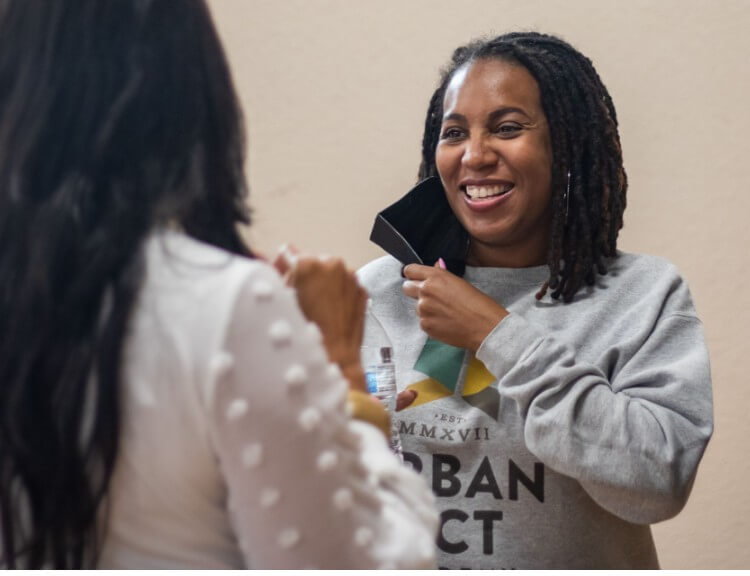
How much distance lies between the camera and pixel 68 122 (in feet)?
1.78

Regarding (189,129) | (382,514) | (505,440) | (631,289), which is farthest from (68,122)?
(631,289)

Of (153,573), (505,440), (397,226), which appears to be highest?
(397,226)

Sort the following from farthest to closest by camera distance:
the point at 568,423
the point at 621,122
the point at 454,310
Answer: the point at 621,122 → the point at 454,310 → the point at 568,423

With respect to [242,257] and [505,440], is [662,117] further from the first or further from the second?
[242,257]

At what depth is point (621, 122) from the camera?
1862mm

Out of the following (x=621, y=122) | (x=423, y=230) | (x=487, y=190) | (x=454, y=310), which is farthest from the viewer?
(x=621, y=122)

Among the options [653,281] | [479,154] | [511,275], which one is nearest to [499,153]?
[479,154]

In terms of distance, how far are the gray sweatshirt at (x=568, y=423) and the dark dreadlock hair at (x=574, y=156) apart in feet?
0.13

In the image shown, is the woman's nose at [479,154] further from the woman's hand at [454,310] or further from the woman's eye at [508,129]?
the woman's hand at [454,310]

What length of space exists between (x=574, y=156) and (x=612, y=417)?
44cm

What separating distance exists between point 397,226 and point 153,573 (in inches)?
33.5

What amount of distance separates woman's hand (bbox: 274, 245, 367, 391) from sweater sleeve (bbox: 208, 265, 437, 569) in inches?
2.1

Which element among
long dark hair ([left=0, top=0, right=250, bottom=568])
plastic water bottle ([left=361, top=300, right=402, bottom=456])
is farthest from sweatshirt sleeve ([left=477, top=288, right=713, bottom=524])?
long dark hair ([left=0, top=0, right=250, bottom=568])

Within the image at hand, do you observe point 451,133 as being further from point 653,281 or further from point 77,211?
point 77,211
